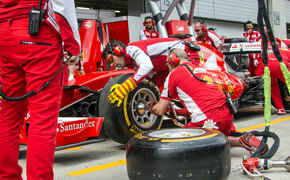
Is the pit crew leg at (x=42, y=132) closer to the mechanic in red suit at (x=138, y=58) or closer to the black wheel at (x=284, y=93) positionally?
the mechanic in red suit at (x=138, y=58)

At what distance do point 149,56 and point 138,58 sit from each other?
1.30 ft

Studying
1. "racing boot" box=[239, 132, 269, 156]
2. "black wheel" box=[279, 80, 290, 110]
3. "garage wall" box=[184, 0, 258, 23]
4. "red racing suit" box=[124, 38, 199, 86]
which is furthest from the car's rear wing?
"garage wall" box=[184, 0, 258, 23]

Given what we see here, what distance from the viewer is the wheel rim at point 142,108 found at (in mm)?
4657

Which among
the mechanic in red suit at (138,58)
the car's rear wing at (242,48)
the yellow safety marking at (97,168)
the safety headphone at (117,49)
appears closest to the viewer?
the yellow safety marking at (97,168)

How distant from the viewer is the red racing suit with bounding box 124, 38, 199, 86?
179 inches

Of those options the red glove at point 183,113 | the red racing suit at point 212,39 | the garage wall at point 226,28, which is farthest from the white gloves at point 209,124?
the garage wall at point 226,28

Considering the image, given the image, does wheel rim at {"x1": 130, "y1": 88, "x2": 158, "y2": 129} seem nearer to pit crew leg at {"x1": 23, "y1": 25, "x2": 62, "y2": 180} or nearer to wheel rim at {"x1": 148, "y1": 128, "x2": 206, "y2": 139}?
wheel rim at {"x1": 148, "y1": 128, "x2": 206, "y2": 139}

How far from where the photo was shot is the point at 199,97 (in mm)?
3803

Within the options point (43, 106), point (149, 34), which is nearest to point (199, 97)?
point (43, 106)

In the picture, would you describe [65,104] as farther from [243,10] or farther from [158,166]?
[243,10]

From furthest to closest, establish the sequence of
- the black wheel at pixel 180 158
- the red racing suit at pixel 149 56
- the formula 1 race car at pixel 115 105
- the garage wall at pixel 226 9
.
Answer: the garage wall at pixel 226 9
the red racing suit at pixel 149 56
the formula 1 race car at pixel 115 105
the black wheel at pixel 180 158

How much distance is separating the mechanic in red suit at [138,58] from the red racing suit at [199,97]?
2.20 ft

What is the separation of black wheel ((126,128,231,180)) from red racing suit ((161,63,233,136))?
3.26ft

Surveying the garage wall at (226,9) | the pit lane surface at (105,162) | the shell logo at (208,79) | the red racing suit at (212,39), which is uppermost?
the garage wall at (226,9)
